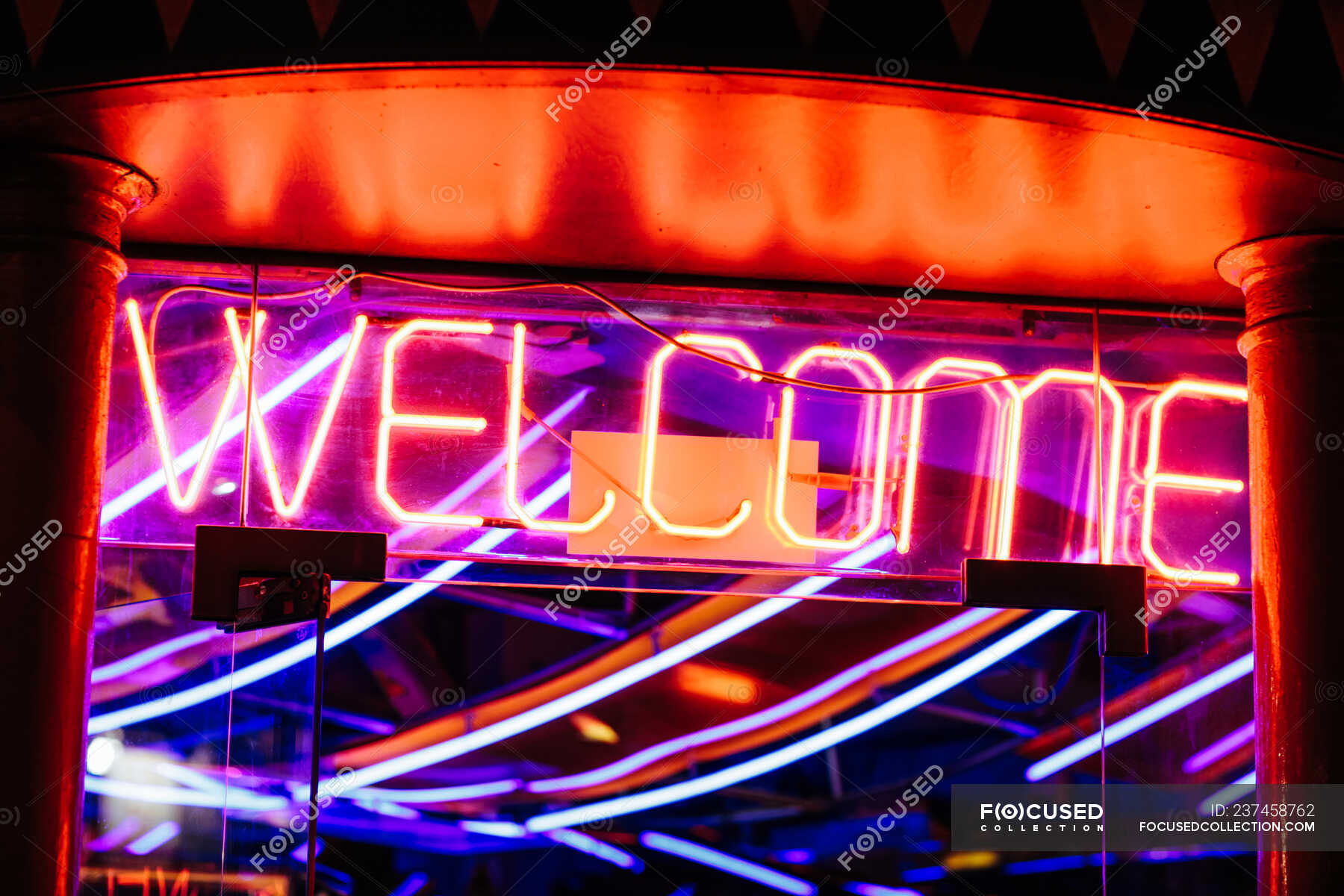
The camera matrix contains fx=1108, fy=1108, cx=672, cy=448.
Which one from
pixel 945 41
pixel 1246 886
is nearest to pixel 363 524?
pixel 945 41

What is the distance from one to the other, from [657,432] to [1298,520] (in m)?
2.21

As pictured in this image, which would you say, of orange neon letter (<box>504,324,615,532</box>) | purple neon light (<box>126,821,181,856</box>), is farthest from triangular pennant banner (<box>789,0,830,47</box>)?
purple neon light (<box>126,821,181,856</box>)

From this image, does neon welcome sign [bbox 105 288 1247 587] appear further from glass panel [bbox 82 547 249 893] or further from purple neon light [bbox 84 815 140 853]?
purple neon light [bbox 84 815 140 853]

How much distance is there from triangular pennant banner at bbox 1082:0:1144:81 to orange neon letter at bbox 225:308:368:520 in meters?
2.70

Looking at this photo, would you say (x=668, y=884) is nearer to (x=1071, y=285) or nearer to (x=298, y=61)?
(x=1071, y=285)

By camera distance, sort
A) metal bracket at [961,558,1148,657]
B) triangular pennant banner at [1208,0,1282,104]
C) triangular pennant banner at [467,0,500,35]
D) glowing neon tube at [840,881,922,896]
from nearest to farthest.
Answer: triangular pennant banner at [467,0,500,35] → triangular pennant banner at [1208,0,1282,104] → metal bracket at [961,558,1148,657] → glowing neon tube at [840,881,922,896]

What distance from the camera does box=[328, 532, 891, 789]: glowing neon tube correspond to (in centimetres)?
481

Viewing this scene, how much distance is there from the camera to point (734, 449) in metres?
4.26

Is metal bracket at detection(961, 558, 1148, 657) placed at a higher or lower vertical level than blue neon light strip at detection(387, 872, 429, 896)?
higher

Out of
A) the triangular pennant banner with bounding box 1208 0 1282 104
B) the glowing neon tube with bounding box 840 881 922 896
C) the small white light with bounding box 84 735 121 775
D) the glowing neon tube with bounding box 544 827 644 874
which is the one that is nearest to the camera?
the triangular pennant banner with bounding box 1208 0 1282 104

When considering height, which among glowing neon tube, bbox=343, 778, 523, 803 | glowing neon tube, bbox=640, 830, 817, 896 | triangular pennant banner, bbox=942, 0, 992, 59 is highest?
triangular pennant banner, bbox=942, 0, 992, 59

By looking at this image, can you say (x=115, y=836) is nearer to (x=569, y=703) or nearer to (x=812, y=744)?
(x=569, y=703)

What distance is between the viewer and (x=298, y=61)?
2.83 metres

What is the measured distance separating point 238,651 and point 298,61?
2.79 metres
